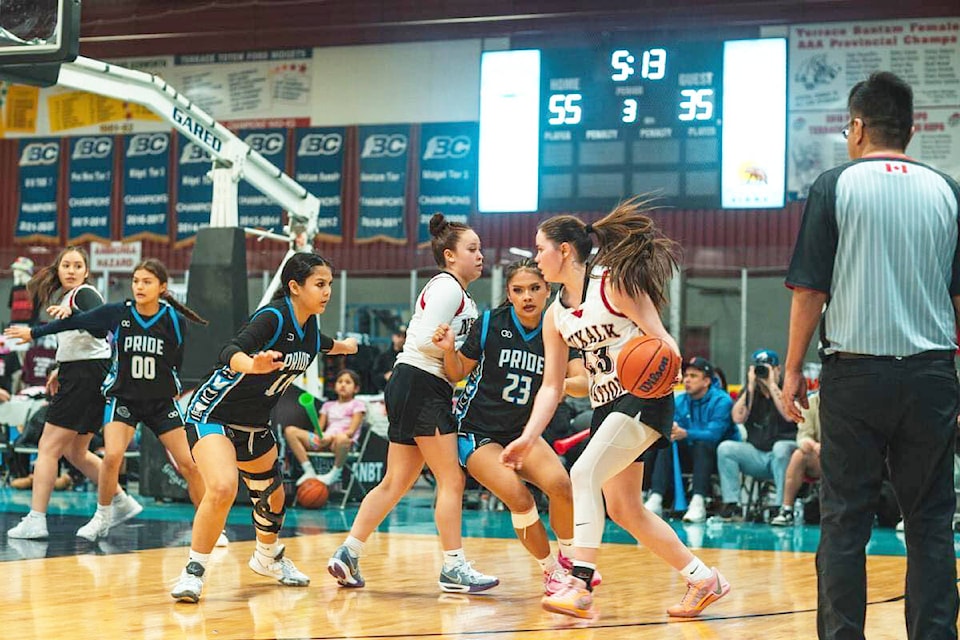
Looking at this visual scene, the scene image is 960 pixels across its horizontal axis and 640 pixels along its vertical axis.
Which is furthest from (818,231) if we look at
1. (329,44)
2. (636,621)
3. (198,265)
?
(329,44)

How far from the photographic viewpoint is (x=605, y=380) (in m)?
5.41

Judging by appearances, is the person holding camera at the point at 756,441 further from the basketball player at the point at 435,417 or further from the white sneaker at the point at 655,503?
the basketball player at the point at 435,417

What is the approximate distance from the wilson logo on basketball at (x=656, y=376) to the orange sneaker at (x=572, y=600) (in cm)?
90

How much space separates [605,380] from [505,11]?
1492cm

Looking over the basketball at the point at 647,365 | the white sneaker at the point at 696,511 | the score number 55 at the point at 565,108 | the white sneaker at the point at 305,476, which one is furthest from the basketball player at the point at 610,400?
the score number 55 at the point at 565,108

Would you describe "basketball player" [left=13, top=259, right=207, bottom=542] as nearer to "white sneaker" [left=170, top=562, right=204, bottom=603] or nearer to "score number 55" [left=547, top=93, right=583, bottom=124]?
"white sneaker" [left=170, top=562, right=204, bottom=603]

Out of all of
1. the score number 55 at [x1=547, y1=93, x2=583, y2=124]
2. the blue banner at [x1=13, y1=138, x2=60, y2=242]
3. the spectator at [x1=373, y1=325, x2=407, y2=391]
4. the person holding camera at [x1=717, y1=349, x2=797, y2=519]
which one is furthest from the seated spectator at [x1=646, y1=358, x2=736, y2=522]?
the blue banner at [x1=13, y1=138, x2=60, y2=242]

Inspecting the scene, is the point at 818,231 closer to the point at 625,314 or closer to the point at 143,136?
the point at 625,314

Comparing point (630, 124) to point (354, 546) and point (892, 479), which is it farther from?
point (892, 479)

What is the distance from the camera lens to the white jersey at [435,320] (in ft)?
19.8

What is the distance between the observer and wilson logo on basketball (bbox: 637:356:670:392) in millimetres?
5070

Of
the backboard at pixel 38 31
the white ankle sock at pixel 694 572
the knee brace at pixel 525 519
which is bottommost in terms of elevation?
the white ankle sock at pixel 694 572

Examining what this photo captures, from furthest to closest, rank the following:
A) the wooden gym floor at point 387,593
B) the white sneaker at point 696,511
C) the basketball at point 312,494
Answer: the basketball at point 312,494, the white sneaker at point 696,511, the wooden gym floor at point 387,593

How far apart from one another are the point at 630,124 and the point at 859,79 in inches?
222
